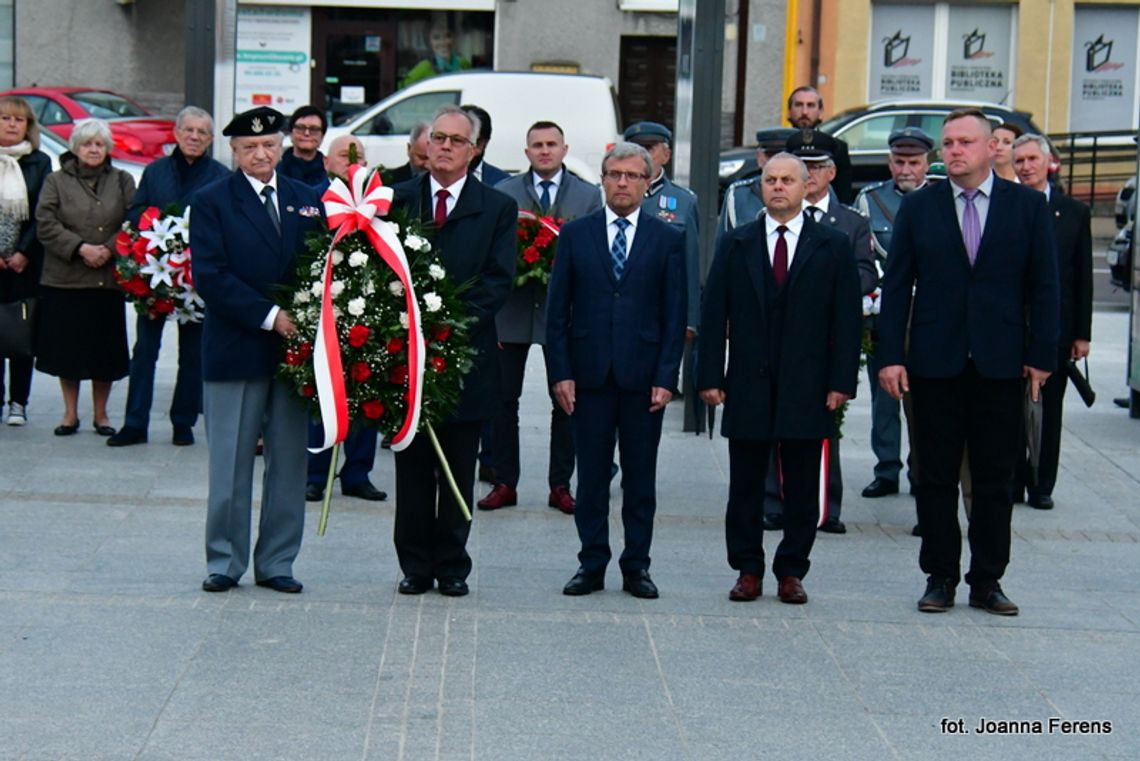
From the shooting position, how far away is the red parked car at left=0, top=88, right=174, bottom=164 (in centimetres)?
2388

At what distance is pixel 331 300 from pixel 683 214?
353cm

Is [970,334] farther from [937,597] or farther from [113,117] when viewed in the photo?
[113,117]

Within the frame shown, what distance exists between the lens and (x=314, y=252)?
763 centimetres

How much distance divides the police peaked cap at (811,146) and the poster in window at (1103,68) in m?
20.3

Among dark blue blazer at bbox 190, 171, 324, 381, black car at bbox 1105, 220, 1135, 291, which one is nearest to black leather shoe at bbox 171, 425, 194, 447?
dark blue blazer at bbox 190, 171, 324, 381

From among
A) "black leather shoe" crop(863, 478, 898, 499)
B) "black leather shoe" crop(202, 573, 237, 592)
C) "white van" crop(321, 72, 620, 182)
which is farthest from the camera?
"white van" crop(321, 72, 620, 182)

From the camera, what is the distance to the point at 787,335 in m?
7.96

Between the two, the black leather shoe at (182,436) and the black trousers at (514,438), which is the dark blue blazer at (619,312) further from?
the black leather shoe at (182,436)

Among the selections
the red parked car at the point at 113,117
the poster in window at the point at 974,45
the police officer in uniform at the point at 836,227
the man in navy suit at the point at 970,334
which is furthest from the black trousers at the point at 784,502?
the poster in window at the point at 974,45

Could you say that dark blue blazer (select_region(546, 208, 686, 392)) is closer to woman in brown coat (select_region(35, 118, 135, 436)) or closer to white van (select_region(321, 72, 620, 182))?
woman in brown coat (select_region(35, 118, 135, 436))

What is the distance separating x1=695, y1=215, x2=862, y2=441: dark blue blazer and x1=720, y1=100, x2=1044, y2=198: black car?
1634 cm

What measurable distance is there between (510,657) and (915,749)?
1644mm

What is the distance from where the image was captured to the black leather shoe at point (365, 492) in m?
10.2

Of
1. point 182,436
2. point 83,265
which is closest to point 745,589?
point 182,436
